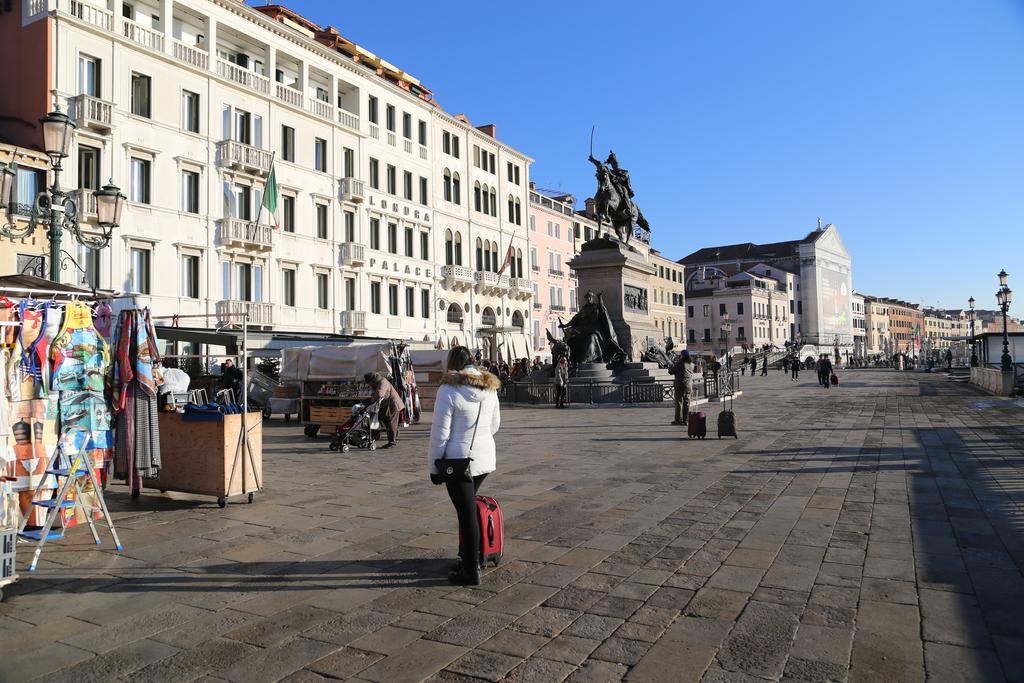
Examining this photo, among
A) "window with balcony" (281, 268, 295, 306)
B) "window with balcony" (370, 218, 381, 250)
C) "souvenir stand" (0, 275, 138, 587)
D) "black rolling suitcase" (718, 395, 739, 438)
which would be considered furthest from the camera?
"window with balcony" (370, 218, 381, 250)

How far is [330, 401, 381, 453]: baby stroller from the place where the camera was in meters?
13.2

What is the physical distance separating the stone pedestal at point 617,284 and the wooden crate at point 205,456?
1707cm

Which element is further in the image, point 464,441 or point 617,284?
point 617,284

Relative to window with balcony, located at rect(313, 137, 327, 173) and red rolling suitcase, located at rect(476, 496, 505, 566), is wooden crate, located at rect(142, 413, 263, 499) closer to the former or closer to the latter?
red rolling suitcase, located at rect(476, 496, 505, 566)

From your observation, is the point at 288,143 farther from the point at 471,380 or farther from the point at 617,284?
the point at 471,380

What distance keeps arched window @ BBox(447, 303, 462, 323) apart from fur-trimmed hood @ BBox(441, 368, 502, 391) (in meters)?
38.9

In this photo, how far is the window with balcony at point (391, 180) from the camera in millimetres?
39812

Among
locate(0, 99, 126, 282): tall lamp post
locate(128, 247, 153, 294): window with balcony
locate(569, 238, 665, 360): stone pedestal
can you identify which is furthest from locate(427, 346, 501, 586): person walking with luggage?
locate(128, 247, 153, 294): window with balcony

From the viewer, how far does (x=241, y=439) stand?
7.88 m

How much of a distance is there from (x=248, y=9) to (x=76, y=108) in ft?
32.0

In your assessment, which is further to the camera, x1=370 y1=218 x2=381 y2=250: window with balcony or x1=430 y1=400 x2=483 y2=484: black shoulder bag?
x1=370 y1=218 x2=381 y2=250: window with balcony

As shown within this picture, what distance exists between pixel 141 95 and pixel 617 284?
754 inches

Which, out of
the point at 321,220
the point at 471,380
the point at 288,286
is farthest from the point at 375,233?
the point at 471,380

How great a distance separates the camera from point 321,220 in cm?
3550
